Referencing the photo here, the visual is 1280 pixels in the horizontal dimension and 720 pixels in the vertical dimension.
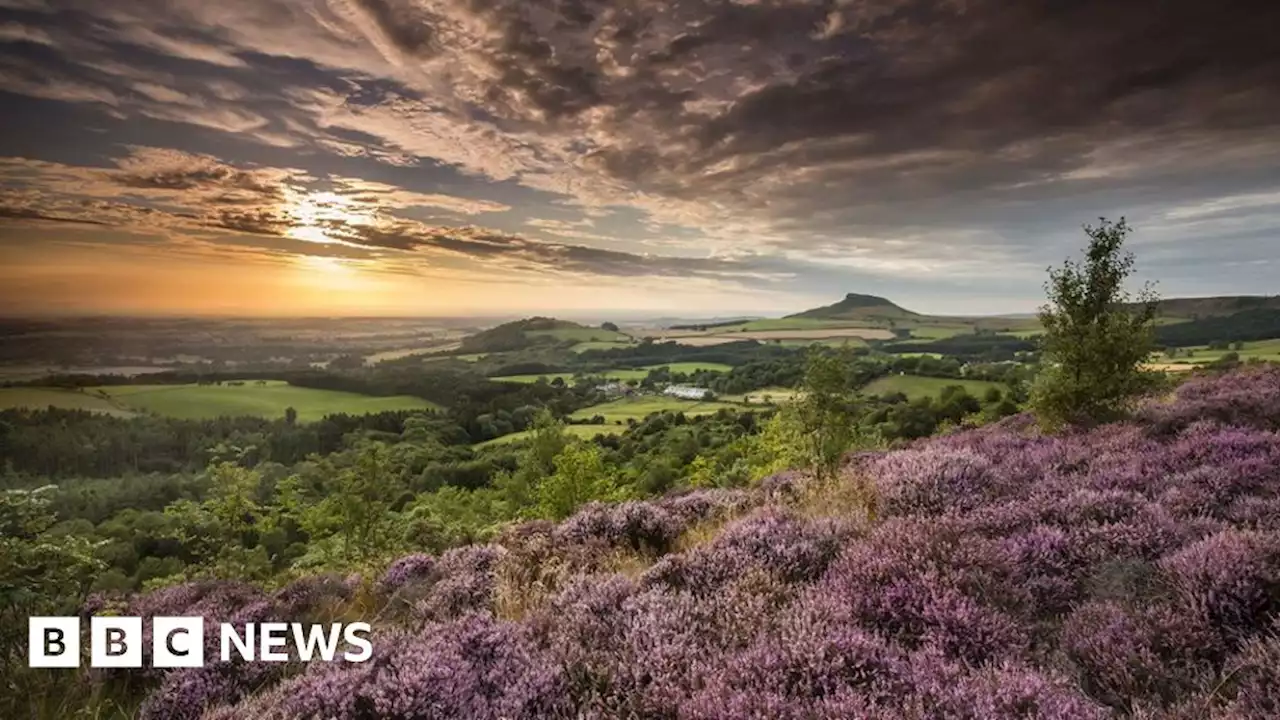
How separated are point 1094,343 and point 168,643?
1847cm

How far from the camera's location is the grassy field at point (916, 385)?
79.4 metres

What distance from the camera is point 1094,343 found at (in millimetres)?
14195

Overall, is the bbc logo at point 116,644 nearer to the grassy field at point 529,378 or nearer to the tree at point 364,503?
the tree at point 364,503

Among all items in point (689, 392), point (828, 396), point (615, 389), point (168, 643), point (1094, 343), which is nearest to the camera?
point (168, 643)

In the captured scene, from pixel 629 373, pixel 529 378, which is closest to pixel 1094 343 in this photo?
pixel 529 378

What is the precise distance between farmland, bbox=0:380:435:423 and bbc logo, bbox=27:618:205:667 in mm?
30945

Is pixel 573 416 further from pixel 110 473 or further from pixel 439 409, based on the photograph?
pixel 110 473

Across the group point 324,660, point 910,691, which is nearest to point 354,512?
point 324,660

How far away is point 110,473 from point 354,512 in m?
59.0

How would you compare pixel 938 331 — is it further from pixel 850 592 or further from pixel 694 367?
pixel 850 592

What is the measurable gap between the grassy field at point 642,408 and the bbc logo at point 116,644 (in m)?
93.6

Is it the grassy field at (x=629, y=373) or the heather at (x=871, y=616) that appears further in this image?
the grassy field at (x=629, y=373)

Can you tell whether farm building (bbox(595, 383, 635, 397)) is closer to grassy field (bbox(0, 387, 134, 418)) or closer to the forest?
grassy field (bbox(0, 387, 134, 418))

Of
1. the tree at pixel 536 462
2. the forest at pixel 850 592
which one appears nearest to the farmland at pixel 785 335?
the tree at pixel 536 462
